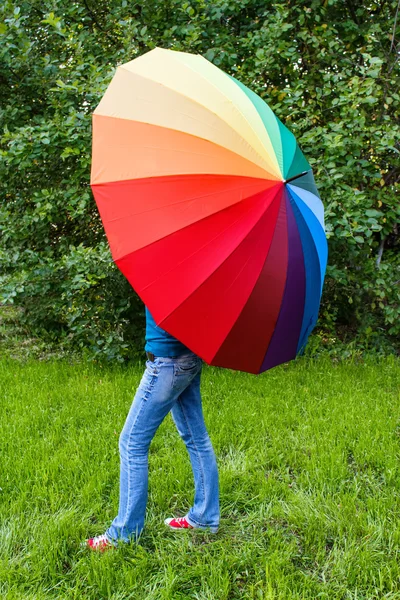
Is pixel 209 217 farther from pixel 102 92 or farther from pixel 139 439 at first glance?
pixel 102 92

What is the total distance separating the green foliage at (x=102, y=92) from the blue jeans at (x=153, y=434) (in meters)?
2.02

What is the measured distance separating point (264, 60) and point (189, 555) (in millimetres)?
4020

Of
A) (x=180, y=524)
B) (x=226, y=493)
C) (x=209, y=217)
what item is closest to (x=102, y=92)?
(x=209, y=217)

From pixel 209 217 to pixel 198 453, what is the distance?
1277 mm

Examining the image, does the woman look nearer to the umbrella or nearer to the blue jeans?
the blue jeans

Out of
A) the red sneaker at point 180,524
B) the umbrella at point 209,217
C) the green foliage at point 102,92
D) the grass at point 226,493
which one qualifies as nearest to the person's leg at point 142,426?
the grass at point 226,493

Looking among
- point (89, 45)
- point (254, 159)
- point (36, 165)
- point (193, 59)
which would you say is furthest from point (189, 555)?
point (89, 45)

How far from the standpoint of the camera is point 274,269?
1914 millimetres

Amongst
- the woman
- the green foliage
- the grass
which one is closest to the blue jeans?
the woman

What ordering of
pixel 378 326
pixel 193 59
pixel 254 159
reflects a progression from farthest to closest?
pixel 378 326 → pixel 193 59 → pixel 254 159

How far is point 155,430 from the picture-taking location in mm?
2453

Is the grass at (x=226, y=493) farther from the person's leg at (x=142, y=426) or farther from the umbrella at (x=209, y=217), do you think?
the umbrella at (x=209, y=217)

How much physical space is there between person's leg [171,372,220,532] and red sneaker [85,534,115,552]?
0.43 metres

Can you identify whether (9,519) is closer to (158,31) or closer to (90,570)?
(90,570)
